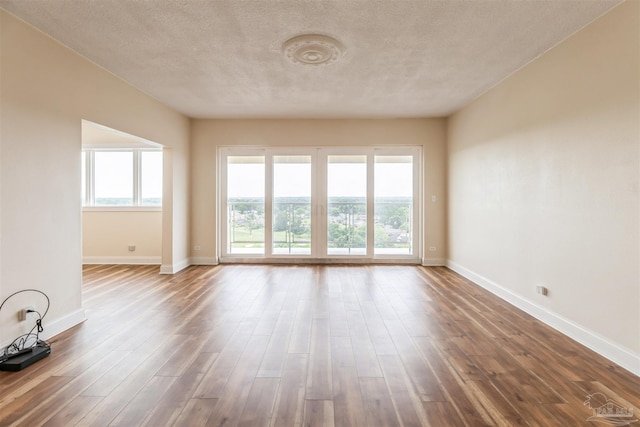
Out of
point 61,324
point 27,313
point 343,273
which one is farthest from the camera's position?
point 343,273

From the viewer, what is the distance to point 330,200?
235 inches

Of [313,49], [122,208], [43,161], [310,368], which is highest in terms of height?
[313,49]

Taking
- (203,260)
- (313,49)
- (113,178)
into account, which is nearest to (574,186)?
(313,49)

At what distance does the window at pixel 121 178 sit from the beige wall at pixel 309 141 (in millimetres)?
896

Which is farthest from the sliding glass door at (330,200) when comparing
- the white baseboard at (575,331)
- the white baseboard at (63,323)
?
the white baseboard at (63,323)

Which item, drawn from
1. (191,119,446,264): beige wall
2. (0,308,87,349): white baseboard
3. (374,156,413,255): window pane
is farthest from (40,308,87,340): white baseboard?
(374,156,413,255): window pane

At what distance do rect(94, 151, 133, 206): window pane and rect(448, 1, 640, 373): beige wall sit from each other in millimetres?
6302

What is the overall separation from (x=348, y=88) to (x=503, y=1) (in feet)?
6.78

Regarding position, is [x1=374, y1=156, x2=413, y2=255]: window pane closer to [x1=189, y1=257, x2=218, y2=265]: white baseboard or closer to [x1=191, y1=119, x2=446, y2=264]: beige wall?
[x1=191, y1=119, x2=446, y2=264]: beige wall

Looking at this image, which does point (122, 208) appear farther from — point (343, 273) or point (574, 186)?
point (574, 186)

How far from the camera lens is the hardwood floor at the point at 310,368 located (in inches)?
68.9

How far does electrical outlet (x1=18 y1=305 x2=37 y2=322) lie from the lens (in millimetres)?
2535

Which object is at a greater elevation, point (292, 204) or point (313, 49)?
point (313, 49)

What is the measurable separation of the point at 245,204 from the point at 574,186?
495 centimetres
